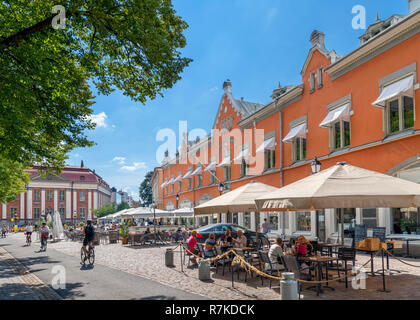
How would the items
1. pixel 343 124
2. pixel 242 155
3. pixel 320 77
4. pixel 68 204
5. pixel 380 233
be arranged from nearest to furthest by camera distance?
1. pixel 380 233
2. pixel 343 124
3. pixel 320 77
4. pixel 242 155
5. pixel 68 204

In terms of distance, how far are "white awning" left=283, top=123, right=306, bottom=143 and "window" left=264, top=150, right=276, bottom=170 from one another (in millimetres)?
3023

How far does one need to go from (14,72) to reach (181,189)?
127 ft

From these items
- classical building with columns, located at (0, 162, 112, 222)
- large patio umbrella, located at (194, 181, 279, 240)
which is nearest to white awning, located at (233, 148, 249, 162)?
large patio umbrella, located at (194, 181, 279, 240)

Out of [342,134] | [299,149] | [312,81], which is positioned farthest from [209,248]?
[312,81]

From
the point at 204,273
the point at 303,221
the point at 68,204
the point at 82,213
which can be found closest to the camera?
the point at 204,273

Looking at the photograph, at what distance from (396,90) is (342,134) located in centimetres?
427

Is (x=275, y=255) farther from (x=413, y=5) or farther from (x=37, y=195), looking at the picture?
(x=37, y=195)

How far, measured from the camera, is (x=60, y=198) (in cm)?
8844

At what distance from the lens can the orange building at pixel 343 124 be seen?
1444cm

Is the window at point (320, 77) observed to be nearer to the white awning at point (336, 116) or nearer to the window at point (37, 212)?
the white awning at point (336, 116)

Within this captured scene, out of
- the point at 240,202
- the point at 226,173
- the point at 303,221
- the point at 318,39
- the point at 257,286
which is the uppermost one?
the point at 318,39

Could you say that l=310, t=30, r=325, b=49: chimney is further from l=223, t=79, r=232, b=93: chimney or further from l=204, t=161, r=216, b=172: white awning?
l=204, t=161, r=216, b=172: white awning

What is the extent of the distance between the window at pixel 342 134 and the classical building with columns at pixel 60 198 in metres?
74.7

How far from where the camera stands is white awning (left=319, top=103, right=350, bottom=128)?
17.6 metres
